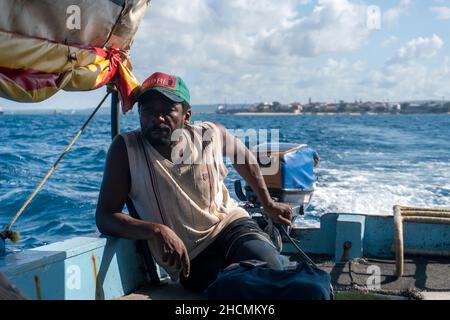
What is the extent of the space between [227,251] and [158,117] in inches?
36.2

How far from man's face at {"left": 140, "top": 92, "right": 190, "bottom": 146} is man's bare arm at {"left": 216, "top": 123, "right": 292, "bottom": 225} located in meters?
0.46

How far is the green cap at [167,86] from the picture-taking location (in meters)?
3.35

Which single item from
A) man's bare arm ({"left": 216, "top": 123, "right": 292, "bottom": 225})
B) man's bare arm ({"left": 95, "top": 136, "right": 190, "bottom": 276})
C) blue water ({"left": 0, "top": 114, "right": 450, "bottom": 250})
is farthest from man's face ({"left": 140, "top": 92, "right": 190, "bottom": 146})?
blue water ({"left": 0, "top": 114, "right": 450, "bottom": 250})

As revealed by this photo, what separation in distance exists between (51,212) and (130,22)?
6637 millimetres

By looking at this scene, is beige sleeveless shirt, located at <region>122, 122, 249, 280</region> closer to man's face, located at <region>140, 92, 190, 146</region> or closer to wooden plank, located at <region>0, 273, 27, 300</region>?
man's face, located at <region>140, 92, 190, 146</region>

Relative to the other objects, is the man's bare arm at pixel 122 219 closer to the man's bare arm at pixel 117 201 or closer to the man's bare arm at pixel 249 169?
the man's bare arm at pixel 117 201

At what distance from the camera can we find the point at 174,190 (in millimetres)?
3352

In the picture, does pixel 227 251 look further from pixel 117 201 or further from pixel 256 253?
pixel 117 201

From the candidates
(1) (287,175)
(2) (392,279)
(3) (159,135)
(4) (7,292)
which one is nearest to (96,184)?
(1) (287,175)

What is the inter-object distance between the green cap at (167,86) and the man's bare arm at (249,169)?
1.39ft

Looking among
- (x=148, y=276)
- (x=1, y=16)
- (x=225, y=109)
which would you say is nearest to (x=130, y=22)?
(x=1, y=16)

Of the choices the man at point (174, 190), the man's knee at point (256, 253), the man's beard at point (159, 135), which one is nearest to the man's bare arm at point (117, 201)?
the man at point (174, 190)

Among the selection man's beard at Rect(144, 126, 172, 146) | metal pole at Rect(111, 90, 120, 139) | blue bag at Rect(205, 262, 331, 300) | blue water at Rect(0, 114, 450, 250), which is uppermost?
metal pole at Rect(111, 90, 120, 139)

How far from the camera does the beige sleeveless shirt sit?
3.35m
